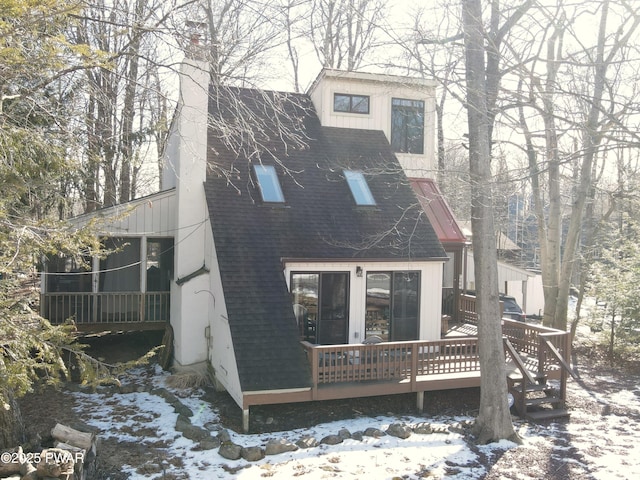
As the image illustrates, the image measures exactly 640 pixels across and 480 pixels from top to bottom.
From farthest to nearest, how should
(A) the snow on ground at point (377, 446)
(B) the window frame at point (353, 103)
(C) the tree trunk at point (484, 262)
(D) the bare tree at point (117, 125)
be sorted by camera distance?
(B) the window frame at point (353, 103) < (D) the bare tree at point (117, 125) < (C) the tree trunk at point (484, 262) < (A) the snow on ground at point (377, 446)

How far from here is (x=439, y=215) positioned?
13.8 m

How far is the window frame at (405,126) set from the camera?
15.0 metres

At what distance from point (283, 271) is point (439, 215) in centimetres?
537

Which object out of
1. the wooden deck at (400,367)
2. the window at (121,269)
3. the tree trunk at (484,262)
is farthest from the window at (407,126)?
the window at (121,269)

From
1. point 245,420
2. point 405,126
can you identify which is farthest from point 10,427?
point 405,126

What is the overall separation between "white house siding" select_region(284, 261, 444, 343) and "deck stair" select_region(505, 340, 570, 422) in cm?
186

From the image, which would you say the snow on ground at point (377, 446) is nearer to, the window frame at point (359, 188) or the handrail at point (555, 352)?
the handrail at point (555, 352)

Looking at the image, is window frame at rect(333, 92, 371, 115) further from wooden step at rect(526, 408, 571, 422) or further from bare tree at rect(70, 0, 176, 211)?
→ wooden step at rect(526, 408, 571, 422)

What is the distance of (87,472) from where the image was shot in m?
6.52

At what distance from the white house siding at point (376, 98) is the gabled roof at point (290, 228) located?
Answer: 0.37m

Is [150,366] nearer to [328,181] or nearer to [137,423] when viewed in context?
[137,423]

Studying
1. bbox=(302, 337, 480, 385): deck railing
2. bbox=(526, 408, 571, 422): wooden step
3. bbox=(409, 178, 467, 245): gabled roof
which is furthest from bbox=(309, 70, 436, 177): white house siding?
bbox=(526, 408, 571, 422): wooden step

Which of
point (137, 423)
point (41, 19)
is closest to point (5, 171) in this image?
point (41, 19)

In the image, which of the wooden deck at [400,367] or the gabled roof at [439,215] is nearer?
the wooden deck at [400,367]
